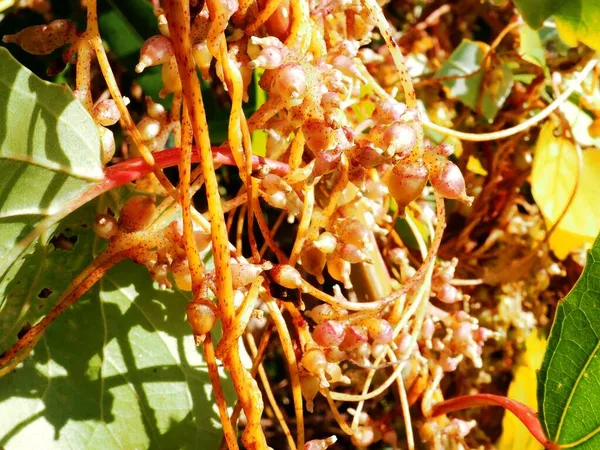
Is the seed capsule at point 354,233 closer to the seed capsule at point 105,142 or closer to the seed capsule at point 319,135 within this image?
the seed capsule at point 319,135

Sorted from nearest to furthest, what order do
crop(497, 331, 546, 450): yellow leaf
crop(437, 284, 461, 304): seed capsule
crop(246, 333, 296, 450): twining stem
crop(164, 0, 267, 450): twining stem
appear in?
1. crop(164, 0, 267, 450): twining stem
2. crop(246, 333, 296, 450): twining stem
3. crop(437, 284, 461, 304): seed capsule
4. crop(497, 331, 546, 450): yellow leaf

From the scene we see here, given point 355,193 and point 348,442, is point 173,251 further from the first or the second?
point 348,442

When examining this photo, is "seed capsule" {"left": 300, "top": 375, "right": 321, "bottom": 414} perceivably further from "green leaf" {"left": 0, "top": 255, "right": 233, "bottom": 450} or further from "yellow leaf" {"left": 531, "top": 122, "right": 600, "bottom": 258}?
"yellow leaf" {"left": 531, "top": 122, "right": 600, "bottom": 258}

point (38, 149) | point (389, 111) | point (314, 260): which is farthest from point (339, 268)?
point (38, 149)

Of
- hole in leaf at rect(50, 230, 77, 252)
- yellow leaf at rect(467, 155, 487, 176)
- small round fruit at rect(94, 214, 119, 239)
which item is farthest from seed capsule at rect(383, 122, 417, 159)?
yellow leaf at rect(467, 155, 487, 176)

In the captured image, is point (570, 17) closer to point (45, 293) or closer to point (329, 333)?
point (329, 333)

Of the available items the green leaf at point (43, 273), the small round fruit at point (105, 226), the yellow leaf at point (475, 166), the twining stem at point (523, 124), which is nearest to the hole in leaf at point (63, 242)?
the green leaf at point (43, 273)

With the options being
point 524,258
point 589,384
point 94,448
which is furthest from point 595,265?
point 94,448
